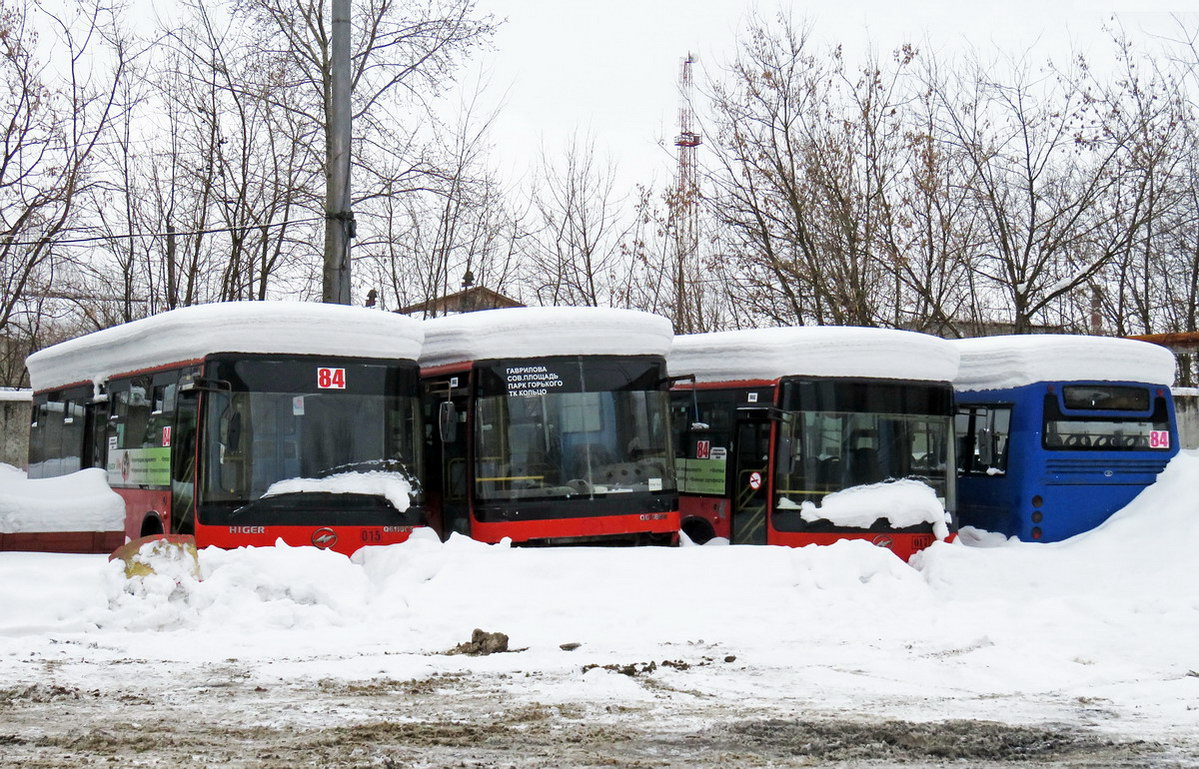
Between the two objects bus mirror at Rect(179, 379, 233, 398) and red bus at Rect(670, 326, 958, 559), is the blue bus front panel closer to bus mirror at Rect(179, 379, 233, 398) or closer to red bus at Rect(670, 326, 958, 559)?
red bus at Rect(670, 326, 958, 559)

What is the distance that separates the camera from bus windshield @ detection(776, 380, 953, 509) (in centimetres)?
1462

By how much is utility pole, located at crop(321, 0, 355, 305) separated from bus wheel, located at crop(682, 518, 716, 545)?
5094 mm

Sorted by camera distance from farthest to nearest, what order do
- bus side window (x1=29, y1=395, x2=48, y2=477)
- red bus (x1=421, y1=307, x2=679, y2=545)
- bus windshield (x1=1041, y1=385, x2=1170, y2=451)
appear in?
1. bus side window (x1=29, y1=395, x2=48, y2=477)
2. bus windshield (x1=1041, y1=385, x2=1170, y2=451)
3. red bus (x1=421, y1=307, x2=679, y2=545)

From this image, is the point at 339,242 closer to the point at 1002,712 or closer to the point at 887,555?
the point at 887,555

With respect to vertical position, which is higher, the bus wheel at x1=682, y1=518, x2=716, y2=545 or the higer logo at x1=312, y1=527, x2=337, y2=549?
the higer logo at x1=312, y1=527, x2=337, y2=549

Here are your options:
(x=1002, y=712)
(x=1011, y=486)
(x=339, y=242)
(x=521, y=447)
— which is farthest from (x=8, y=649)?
(x=1011, y=486)

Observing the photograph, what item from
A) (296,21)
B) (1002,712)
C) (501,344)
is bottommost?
(1002,712)

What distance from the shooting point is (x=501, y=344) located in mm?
13852

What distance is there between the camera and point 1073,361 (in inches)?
660

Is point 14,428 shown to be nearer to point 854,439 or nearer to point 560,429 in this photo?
point 560,429

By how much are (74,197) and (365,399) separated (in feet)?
37.6

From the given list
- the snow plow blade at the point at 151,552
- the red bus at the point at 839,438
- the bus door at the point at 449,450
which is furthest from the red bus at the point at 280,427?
the red bus at the point at 839,438

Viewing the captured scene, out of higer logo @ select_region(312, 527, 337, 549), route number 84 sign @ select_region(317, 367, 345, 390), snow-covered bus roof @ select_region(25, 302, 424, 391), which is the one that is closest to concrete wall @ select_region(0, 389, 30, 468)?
snow-covered bus roof @ select_region(25, 302, 424, 391)

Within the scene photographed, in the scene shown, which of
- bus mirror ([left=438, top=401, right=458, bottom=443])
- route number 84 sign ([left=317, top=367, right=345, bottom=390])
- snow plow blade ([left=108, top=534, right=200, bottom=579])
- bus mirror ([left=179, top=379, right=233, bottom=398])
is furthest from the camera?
bus mirror ([left=438, top=401, right=458, bottom=443])
